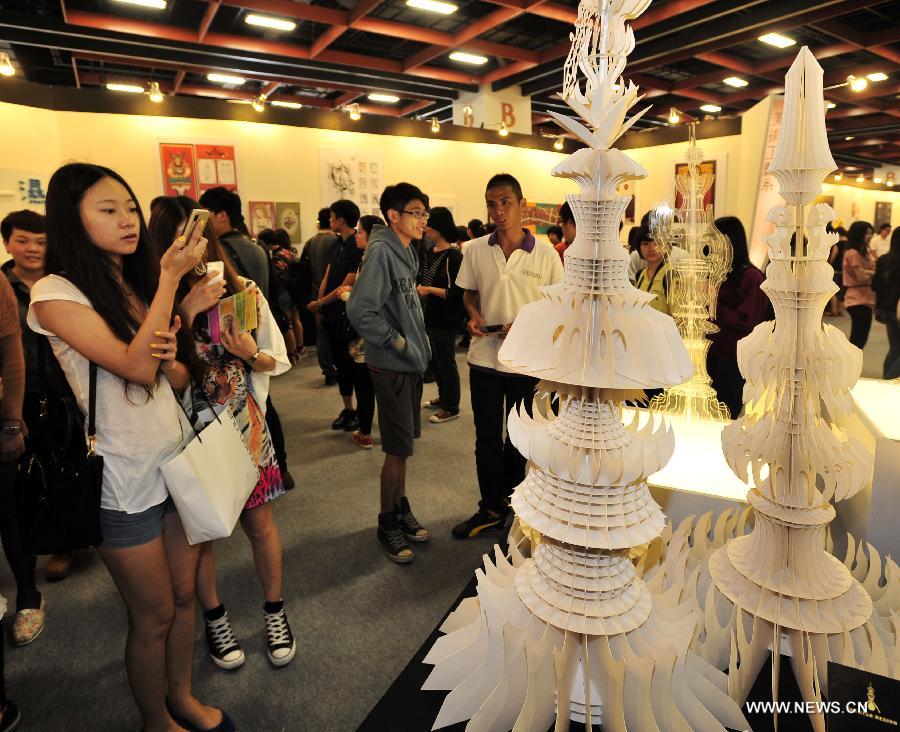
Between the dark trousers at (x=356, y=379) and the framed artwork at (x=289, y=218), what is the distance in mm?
3797

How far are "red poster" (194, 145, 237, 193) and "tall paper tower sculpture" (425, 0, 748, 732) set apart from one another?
7.06 meters

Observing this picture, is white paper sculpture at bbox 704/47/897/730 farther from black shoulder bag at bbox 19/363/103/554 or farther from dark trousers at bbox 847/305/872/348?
dark trousers at bbox 847/305/872/348

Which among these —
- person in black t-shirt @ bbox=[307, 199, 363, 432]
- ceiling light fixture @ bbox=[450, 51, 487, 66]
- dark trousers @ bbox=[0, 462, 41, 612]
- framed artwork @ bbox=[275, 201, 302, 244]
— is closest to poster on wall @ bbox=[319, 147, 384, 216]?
framed artwork @ bbox=[275, 201, 302, 244]

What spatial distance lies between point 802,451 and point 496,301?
1.77 metres

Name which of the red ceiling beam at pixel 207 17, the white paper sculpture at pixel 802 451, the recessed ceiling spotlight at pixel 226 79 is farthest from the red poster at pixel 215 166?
the white paper sculpture at pixel 802 451

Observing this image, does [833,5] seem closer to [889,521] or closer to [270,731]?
[889,521]

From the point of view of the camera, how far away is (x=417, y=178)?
855cm

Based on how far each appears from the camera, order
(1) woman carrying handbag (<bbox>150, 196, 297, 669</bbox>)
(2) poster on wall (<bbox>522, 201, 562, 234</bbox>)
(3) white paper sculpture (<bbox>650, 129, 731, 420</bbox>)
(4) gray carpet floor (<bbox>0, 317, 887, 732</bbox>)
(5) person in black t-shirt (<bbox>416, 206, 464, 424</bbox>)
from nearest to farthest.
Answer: (1) woman carrying handbag (<bbox>150, 196, 297, 669</bbox>) → (4) gray carpet floor (<bbox>0, 317, 887, 732</bbox>) → (3) white paper sculpture (<bbox>650, 129, 731, 420</bbox>) → (5) person in black t-shirt (<bbox>416, 206, 464, 424</bbox>) → (2) poster on wall (<bbox>522, 201, 562, 234</bbox>)

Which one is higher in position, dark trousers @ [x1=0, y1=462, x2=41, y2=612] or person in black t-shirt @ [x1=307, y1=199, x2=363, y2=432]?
person in black t-shirt @ [x1=307, y1=199, x2=363, y2=432]

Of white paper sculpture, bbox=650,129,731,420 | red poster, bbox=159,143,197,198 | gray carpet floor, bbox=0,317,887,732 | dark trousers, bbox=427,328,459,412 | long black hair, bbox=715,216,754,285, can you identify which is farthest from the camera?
red poster, bbox=159,143,197,198

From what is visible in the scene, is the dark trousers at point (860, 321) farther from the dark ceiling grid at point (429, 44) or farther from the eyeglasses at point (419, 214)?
the eyeglasses at point (419, 214)

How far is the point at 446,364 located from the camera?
15.3 feet

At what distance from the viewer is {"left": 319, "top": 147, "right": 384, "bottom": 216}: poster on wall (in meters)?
7.82

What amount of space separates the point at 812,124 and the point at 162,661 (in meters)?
1.81
